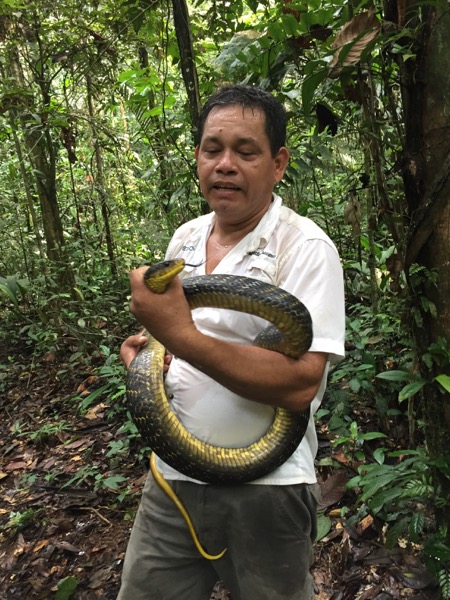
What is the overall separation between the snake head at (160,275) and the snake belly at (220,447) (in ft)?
0.53

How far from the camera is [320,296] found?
1.49m

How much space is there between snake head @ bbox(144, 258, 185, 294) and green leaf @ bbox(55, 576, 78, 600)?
240cm

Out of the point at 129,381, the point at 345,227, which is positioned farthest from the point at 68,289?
the point at 129,381

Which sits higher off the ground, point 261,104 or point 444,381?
point 261,104

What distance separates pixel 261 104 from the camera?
1.72 meters

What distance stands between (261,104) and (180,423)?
1.18 meters

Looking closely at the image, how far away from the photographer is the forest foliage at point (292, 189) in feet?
7.01

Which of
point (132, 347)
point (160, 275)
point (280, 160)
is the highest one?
point (280, 160)

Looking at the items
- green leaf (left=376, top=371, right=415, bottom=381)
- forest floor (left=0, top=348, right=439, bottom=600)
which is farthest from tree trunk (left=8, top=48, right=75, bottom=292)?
→ green leaf (left=376, top=371, right=415, bottom=381)

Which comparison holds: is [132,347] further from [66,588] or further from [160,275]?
[66,588]

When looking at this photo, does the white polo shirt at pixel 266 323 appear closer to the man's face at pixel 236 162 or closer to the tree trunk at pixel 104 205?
the man's face at pixel 236 162

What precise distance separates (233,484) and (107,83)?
218 inches

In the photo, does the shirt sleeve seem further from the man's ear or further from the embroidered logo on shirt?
the man's ear

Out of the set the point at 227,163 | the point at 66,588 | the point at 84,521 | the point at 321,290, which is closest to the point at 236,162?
the point at 227,163
